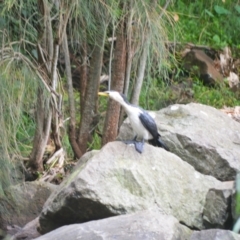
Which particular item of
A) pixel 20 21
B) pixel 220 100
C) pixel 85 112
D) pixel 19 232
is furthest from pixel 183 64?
pixel 19 232

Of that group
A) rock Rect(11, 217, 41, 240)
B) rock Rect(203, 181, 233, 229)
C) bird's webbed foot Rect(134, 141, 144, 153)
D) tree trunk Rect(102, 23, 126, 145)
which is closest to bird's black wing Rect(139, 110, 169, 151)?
bird's webbed foot Rect(134, 141, 144, 153)

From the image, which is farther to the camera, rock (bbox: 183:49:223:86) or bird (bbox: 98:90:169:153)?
rock (bbox: 183:49:223:86)

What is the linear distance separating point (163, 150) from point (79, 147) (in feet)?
5.91

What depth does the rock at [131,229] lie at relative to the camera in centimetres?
345

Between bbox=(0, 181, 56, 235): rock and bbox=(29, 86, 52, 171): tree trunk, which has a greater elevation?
bbox=(29, 86, 52, 171): tree trunk

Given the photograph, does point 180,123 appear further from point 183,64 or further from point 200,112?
point 183,64

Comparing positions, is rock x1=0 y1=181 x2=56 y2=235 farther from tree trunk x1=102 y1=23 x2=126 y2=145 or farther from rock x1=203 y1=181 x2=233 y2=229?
rock x1=203 y1=181 x2=233 y2=229

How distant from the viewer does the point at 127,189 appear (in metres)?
4.30

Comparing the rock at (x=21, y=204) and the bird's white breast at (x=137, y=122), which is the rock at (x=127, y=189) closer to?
the bird's white breast at (x=137, y=122)

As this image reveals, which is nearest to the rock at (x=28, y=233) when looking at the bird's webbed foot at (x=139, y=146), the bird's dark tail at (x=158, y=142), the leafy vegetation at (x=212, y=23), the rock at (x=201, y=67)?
the bird's webbed foot at (x=139, y=146)

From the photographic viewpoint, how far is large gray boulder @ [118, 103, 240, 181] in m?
4.98

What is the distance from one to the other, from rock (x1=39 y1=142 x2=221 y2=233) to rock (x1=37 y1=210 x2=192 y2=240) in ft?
1.73

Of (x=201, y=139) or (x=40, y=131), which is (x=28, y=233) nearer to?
(x=40, y=131)

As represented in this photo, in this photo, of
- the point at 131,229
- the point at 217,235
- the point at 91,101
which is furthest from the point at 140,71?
the point at 217,235
